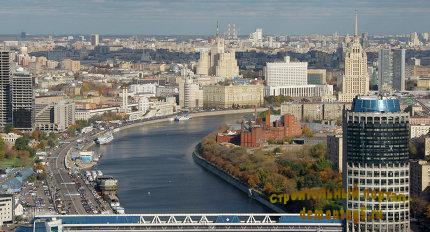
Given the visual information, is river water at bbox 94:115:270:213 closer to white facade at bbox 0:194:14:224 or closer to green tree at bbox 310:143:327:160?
white facade at bbox 0:194:14:224

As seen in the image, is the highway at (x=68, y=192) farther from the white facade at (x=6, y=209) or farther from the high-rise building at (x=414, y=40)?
the high-rise building at (x=414, y=40)

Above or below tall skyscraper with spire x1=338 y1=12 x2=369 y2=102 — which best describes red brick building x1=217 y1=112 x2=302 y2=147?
below

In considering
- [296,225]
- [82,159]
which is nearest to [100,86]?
[82,159]

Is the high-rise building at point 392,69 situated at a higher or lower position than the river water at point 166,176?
higher

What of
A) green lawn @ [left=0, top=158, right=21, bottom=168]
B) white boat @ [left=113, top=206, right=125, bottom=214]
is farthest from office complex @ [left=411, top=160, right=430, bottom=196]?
green lawn @ [left=0, top=158, right=21, bottom=168]

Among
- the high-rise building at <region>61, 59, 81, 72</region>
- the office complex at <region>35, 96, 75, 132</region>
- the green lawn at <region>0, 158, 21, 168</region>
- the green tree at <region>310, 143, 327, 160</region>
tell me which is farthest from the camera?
the high-rise building at <region>61, 59, 81, 72</region>

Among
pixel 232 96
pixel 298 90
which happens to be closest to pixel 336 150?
pixel 232 96

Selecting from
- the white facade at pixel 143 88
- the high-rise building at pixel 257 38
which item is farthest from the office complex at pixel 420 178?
the high-rise building at pixel 257 38
